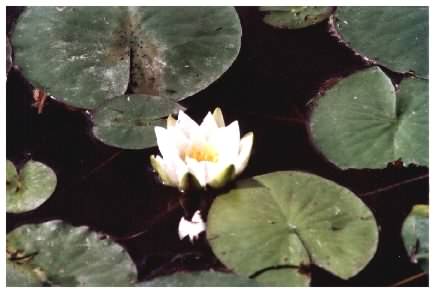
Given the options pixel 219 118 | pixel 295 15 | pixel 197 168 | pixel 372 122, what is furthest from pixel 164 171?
pixel 295 15

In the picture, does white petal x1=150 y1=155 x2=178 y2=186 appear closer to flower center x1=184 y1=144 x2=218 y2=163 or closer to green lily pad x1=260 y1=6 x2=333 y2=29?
flower center x1=184 y1=144 x2=218 y2=163

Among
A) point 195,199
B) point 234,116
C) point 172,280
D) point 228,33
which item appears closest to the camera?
point 172,280

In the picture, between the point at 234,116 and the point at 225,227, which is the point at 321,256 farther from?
the point at 234,116

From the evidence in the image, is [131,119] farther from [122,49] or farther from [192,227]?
[192,227]

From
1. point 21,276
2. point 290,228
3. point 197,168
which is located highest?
point 197,168

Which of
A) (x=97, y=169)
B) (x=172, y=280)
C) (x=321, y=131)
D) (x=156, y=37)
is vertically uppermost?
(x=156, y=37)

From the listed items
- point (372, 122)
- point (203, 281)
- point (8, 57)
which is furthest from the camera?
point (8, 57)

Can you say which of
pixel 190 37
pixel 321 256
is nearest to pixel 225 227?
pixel 321 256
